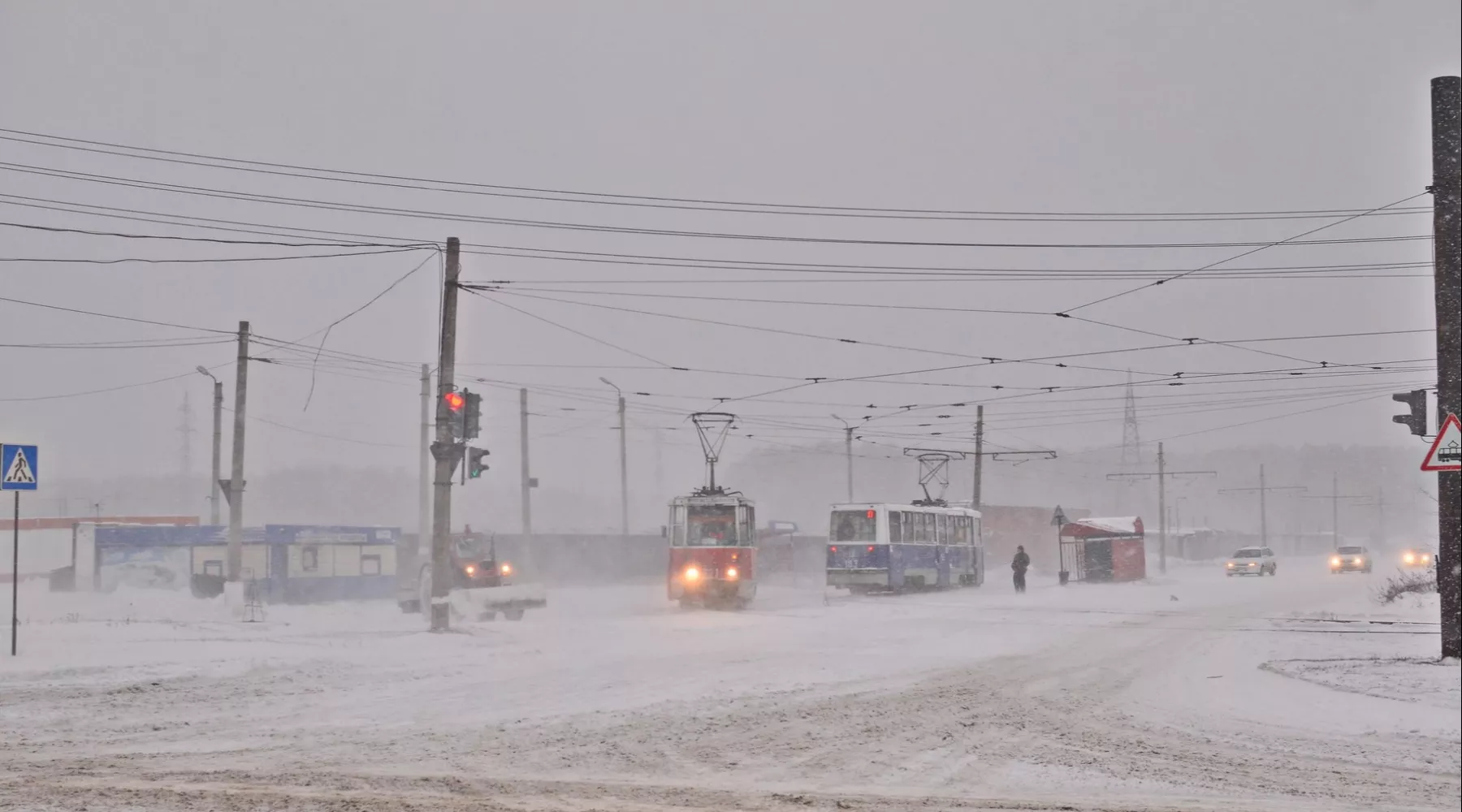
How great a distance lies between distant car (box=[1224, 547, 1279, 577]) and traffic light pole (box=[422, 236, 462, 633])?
47903mm

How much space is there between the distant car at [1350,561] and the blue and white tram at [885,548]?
3177 cm

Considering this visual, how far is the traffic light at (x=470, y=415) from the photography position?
22781 mm

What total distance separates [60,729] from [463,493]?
116769 millimetres

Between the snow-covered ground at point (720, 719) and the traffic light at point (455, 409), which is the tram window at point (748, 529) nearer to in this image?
the snow-covered ground at point (720, 719)

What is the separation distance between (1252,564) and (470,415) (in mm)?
48672

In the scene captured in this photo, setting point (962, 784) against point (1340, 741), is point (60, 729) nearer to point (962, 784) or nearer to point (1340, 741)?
point (962, 784)

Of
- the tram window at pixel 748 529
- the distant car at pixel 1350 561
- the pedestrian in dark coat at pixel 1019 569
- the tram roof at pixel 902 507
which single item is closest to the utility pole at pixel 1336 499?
the distant car at pixel 1350 561

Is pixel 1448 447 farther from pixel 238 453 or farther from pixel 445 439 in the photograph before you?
pixel 238 453

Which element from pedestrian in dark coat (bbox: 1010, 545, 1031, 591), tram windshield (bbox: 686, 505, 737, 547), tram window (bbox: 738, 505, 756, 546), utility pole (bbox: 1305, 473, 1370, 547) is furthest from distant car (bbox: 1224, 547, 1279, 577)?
tram windshield (bbox: 686, 505, 737, 547)

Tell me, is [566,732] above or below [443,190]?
below

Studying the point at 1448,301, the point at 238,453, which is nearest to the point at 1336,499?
the point at 238,453

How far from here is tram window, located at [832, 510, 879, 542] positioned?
131 feet

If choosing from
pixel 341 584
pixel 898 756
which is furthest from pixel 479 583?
pixel 898 756

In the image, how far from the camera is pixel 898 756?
10.3 m
